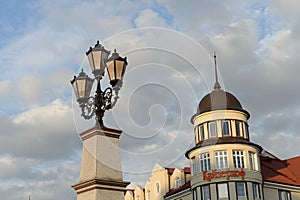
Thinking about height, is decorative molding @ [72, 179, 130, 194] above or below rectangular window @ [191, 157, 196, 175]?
below

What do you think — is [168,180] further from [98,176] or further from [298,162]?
[98,176]

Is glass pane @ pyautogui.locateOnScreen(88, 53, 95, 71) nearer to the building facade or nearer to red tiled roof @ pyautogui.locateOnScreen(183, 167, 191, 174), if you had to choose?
the building facade

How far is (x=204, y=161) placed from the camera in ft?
138

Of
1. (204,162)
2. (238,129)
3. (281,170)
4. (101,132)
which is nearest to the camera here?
(101,132)

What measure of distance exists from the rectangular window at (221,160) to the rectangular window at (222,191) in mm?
1455

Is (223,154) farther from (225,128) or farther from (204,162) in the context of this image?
(225,128)

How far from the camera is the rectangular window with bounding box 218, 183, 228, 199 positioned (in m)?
40.3

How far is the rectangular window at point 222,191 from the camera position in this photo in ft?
132

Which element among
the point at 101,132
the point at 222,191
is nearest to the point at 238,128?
the point at 222,191

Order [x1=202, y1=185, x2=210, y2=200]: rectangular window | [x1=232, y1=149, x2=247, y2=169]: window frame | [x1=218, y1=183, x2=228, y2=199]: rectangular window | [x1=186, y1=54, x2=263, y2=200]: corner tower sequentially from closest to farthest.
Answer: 1. [x1=218, y1=183, x2=228, y2=199]: rectangular window
2. [x1=186, y1=54, x2=263, y2=200]: corner tower
3. [x1=202, y1=185, x2=210, y2=200]: rectangular window
4. [x1=232, y1=149, x2=247, y2=169]: window frame

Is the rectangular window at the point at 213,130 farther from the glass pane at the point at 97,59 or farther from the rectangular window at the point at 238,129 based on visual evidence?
the glass pane at the point at 97,59

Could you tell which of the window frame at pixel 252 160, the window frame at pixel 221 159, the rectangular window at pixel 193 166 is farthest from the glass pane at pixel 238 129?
the rectangular window at pixel 193 166

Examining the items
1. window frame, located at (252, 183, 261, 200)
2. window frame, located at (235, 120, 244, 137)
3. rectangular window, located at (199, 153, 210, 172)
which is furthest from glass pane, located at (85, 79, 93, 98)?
window frame, located at (252, 183, 261, 200)

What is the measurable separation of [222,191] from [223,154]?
3025 millimetres
